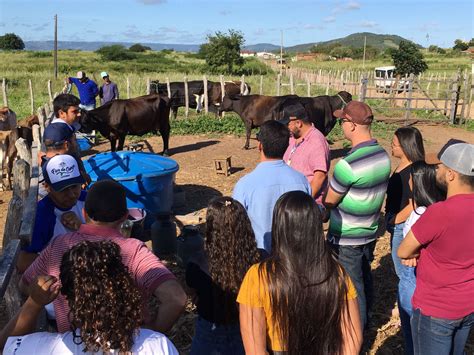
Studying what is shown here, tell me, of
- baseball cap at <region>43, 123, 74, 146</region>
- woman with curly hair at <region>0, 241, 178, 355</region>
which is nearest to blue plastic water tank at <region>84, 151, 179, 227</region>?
baseball cap at <region>43, 123, 74, 146</region>

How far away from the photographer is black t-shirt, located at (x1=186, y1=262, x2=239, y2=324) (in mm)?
2523

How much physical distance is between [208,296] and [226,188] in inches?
270

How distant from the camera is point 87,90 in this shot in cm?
1263

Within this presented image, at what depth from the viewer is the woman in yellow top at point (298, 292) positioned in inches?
81.8

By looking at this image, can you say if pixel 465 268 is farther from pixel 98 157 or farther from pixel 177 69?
pixel 177 69

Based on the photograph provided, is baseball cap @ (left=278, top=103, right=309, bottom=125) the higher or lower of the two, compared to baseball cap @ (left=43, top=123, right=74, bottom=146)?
higher

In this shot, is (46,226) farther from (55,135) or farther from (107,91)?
(107,91)

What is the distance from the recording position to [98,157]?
6.84 m

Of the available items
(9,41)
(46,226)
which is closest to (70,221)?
(46,226)

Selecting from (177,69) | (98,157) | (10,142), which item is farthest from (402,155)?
(177,69)

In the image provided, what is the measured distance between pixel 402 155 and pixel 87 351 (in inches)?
117

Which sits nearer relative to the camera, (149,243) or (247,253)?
(247,253)

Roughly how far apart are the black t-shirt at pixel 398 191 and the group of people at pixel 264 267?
7.2 inches

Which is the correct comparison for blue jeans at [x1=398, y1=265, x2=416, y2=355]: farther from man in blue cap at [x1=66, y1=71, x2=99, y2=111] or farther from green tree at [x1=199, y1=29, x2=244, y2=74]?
green tree at [x1=199, y1=29, x2=244, y2=74]
